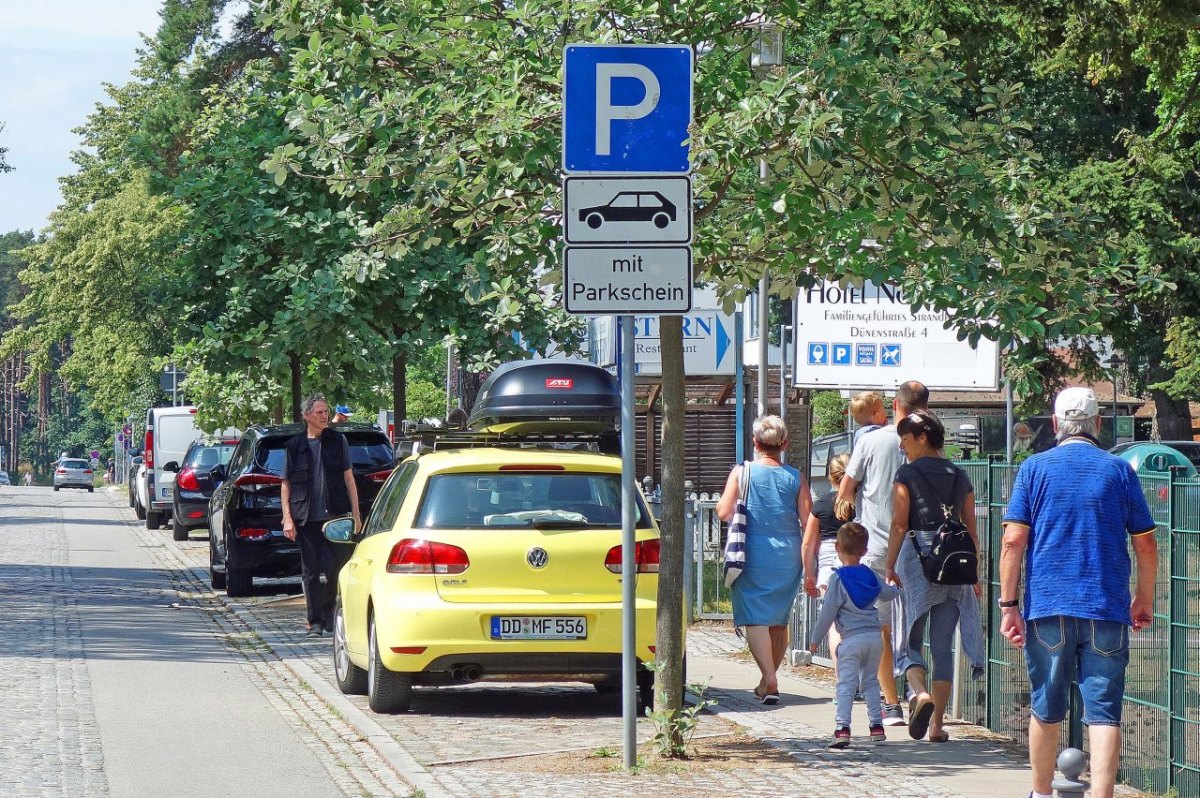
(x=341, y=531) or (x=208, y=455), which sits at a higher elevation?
(x=208, y=455)

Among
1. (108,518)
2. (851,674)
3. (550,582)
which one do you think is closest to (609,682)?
(550,582)

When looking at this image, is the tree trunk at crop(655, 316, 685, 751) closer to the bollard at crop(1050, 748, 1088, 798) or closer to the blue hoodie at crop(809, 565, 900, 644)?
the blue hoodie at crop(809, 565, 900, 644)

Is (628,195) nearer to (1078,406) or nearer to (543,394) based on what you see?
(1078,406)

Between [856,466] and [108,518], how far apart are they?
39.4 metres

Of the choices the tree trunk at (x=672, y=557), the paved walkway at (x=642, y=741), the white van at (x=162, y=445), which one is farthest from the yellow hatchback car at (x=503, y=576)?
the white van at (x=162, y=445)

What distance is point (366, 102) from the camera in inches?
434

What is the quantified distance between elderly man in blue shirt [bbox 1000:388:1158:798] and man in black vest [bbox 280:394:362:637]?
8.74m

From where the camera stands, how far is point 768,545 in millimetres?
11055

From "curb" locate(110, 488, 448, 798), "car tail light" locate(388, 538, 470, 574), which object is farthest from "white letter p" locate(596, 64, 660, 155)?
"curb" locate(110, 488, 448, 798)

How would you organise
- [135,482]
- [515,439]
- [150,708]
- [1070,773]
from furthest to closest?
[135,482] → [515,439] → [150,708] → [1070,773]

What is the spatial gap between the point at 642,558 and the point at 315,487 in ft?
17.2

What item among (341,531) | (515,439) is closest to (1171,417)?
(341,531)

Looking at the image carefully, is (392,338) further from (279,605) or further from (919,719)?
(919,719)

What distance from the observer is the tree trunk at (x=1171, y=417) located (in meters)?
38.5
